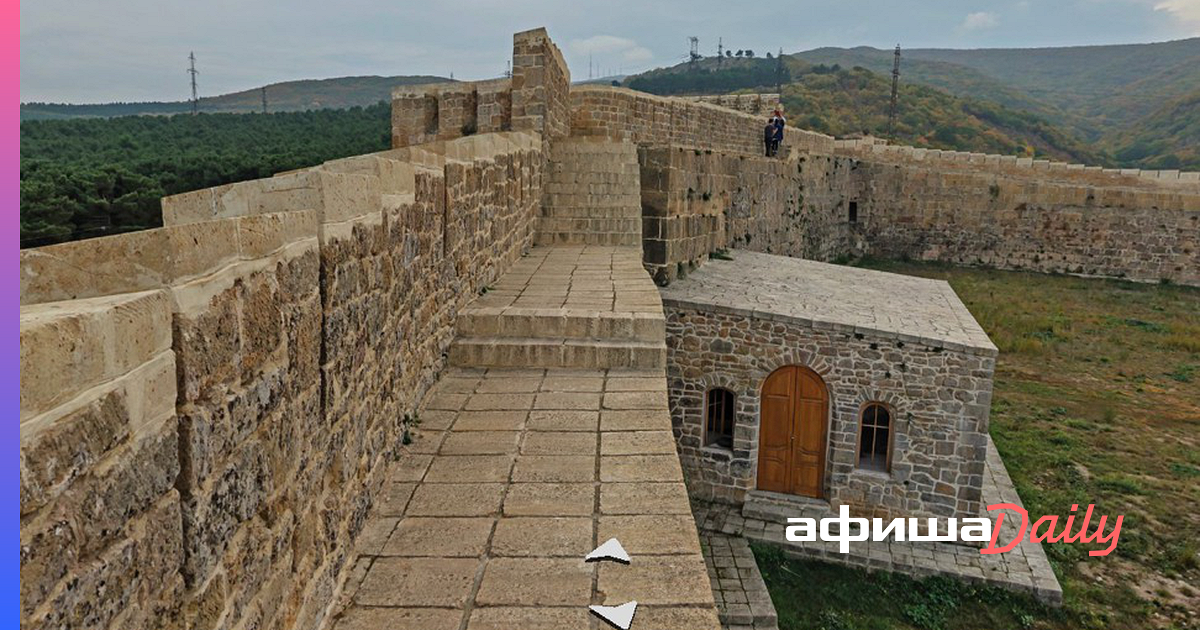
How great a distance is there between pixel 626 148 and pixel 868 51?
494ft

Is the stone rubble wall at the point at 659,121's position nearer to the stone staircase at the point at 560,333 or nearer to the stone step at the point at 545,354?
the stone staircase at the point at 560,333

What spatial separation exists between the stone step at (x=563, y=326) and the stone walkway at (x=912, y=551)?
414cm

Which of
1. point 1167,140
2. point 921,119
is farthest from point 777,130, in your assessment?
point 1167,140

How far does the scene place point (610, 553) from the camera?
10.00ft

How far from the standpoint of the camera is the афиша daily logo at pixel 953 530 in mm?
8531

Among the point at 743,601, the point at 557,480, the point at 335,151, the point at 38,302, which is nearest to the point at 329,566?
the point at 557,480

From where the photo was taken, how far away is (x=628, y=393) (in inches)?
191

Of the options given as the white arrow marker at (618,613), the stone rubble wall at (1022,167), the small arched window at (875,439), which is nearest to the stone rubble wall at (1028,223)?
the stone rubble wall at (1022,167)

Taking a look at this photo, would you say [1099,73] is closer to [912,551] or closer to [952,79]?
[952,79]

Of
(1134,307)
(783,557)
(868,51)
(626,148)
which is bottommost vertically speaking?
(783,557)

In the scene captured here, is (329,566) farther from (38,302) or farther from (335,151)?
(335,151)

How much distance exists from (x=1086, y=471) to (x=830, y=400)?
3.92 m

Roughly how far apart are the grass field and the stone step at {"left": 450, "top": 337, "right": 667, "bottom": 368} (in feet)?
11.4

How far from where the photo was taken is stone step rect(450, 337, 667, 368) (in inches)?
210
